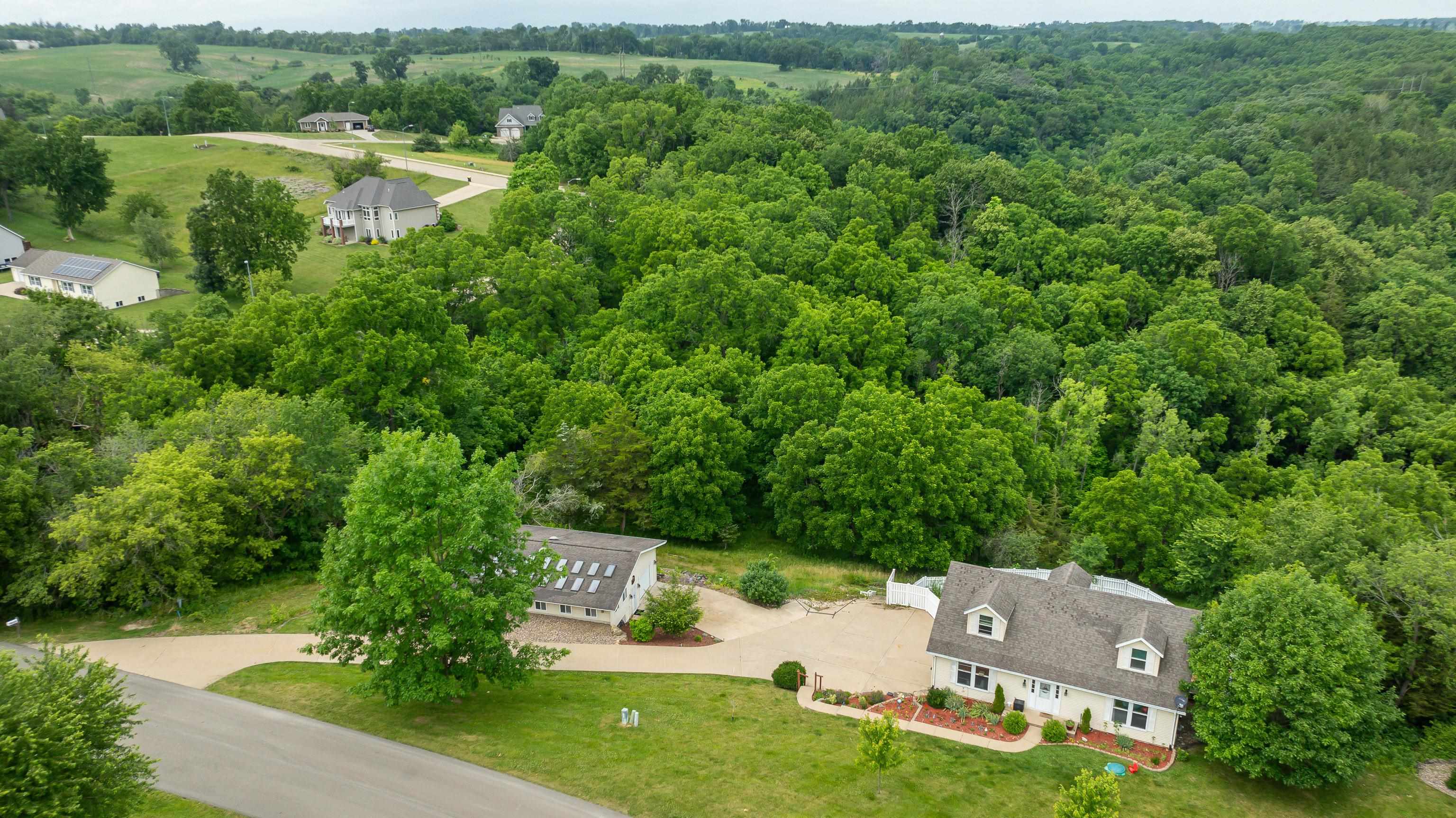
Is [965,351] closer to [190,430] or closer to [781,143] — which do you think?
[781,143]

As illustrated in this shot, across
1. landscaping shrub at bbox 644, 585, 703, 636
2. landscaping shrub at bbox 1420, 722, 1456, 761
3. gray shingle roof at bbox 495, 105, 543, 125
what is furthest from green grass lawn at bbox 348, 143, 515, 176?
landscaping shrub at bbox 1420, 722, 1456, 761

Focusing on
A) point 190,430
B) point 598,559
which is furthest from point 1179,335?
point 190,430

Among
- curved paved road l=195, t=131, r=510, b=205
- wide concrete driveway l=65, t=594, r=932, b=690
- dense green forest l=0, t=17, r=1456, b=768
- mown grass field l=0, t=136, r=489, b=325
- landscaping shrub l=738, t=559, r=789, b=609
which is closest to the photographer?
wide concrete driveway l=65, t=594, r=932, b=690

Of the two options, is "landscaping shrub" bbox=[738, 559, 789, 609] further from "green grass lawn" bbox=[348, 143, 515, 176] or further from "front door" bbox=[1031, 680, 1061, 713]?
"green grass lawn" bbox=[348, 143, 515, 176]

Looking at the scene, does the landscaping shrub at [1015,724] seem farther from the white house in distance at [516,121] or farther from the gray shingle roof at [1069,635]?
the white house in distance at [516,121]

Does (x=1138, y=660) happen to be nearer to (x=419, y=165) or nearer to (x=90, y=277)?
(x=90, y=277)

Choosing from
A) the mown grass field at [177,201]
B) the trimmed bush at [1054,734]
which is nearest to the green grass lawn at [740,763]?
the trimmed bush at [1054,734]
